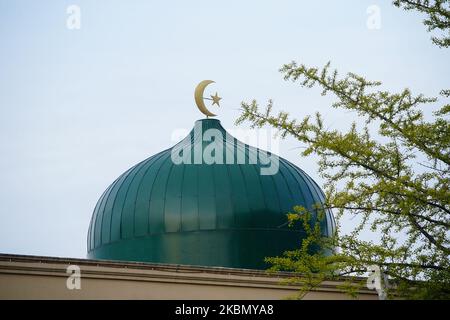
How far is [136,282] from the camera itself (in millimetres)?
14508

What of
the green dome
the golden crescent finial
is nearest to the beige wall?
the green dome

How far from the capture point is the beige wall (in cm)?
1372

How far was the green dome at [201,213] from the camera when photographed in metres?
17.5

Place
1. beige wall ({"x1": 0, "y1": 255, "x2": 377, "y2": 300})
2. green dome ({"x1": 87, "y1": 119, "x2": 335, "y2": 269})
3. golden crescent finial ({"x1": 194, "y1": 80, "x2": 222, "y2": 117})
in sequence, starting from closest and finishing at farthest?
1. beige wall ({"x1": 0, "y1": 255, "x2": 377, "y2": 300})
2. green dome ({"x1": 87, "y1": 119, "x2": 335, "y2": 269})
3. golden crescent finial ({"x1": 194, "y1": 80, "x2": 222, "y2": 117})

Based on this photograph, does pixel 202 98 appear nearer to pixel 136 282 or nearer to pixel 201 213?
pixel 201 213

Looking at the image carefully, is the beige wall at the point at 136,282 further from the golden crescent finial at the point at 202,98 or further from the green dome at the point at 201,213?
the golden crescent finial at the point at 202,98

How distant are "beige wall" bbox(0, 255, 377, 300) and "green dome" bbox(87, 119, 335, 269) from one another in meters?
2.20

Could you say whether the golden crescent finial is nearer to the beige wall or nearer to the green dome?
the green dome

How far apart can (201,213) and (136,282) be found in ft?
11.5

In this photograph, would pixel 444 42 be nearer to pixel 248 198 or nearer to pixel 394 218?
pixel 394 218

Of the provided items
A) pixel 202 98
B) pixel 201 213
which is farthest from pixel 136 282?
pixel 202 98
